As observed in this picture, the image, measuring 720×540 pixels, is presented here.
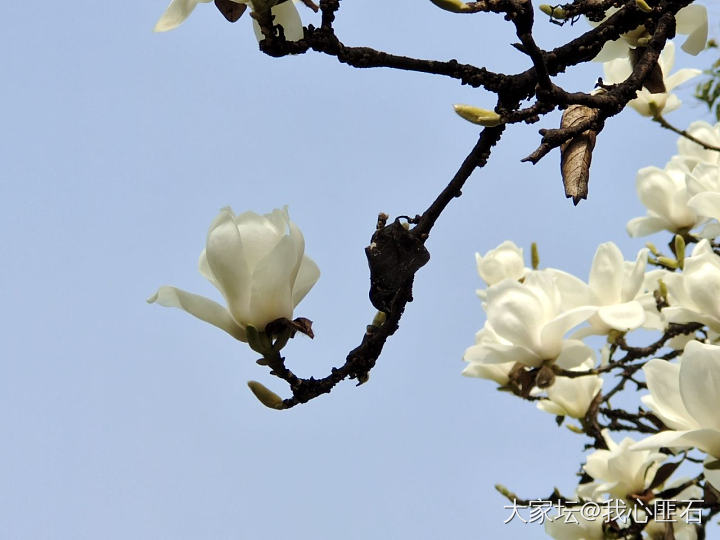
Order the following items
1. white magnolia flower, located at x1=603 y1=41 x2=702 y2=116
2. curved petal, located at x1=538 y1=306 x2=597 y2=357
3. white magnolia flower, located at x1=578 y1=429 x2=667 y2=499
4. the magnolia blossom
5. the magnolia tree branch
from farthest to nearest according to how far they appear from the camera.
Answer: the magnolia blossom < white magnolia flower, located at x1=578 y1=429 x2=667 y2=499 < white magnolia flower, located at x1=603 y1=41 x2=702 y2=116 < curved petal, located at x1=538 y1=306 x2=597 y2=357 < the magnolia tree branch

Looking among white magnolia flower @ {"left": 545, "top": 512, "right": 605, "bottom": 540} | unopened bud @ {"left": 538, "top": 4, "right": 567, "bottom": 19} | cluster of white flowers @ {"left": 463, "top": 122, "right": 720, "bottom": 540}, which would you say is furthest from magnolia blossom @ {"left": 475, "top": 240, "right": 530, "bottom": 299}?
unopened bud @ {"left": 538, "top": 4, "right": 567, "bottom": 19}

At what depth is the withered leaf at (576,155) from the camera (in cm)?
76

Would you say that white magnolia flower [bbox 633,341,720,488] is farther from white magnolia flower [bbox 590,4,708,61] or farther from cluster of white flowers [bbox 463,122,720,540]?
white magnolia flower [bbox 590,4,708,61]

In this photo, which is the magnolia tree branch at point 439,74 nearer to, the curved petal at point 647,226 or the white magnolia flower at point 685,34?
the white magnolia flower at point 685,34

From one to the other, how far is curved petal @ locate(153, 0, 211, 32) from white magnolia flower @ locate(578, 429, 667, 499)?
1174 millimetres

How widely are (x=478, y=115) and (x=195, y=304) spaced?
1.17 ft

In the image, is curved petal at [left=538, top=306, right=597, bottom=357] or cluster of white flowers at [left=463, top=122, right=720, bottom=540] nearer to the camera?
cluster of white flowers at [left=463, top=122, right=720, bottom=540]

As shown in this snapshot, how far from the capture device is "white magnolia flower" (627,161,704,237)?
199 centimetres

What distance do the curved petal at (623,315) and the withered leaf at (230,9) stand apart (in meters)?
0.88

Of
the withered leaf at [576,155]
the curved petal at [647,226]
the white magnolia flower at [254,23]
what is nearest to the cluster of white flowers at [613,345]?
the curved petal at [647,226]

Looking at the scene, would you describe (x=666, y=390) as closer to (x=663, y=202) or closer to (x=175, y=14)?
(x=175, y=14)

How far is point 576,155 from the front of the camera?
2.62 feet

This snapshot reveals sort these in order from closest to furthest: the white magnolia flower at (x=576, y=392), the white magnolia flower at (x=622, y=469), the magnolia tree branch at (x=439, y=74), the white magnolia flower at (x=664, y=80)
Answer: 1. the magnolia tree branch at (x=439, y=74)
2. the white magnolia flower at (x=664, y=80)
3. the white magnolia flower at (x=622, y=469)
4. the white magnolia flower at (x=576, y=392)

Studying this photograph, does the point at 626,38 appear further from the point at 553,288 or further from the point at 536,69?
the point at 553,288
